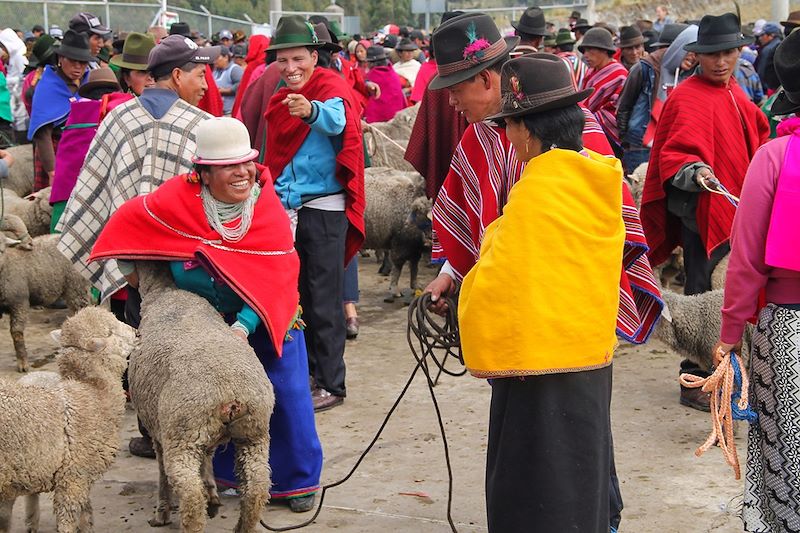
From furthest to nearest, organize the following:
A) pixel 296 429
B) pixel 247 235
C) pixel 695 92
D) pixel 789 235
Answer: pixel 695 92 → pixel 296 429 → pixel 247 235 → pixel 789 235

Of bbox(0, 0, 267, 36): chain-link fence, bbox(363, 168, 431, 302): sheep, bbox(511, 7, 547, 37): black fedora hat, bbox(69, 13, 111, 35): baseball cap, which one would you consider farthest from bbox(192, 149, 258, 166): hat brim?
bbox(0, 0, 267, 36): chain-link fence

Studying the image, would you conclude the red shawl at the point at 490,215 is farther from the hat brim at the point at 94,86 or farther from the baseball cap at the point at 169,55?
the hat brim at the point at 94,86

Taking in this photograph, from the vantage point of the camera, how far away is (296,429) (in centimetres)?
475

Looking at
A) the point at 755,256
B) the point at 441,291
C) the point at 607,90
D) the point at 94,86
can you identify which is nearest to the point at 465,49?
the point at 441,291

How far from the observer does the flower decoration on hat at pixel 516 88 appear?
3.36 metres

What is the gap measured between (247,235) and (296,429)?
966mm

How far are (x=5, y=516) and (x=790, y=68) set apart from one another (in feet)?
11.9

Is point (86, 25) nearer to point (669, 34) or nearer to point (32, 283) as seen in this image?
point (32, 283)

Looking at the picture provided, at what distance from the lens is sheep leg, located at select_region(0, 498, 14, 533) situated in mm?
4301

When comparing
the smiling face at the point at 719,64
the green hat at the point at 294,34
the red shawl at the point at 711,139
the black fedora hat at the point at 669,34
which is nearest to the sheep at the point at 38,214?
the green hat at the point at 294,34

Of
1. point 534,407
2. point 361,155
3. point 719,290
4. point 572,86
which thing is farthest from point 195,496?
point 719,290

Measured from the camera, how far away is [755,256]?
147 inches

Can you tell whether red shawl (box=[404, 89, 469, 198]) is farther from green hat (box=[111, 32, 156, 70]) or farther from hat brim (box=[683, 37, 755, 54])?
green hat (box=[111, 32, 156, 70])

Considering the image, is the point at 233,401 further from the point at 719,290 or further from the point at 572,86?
the point at 719,290
